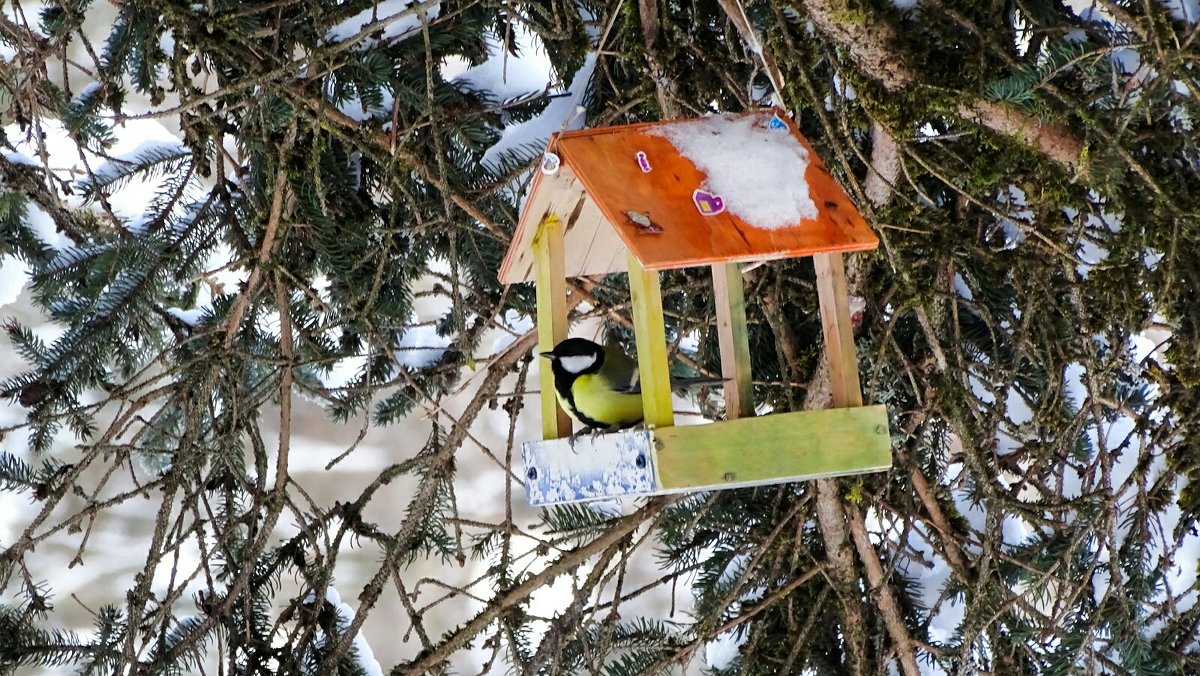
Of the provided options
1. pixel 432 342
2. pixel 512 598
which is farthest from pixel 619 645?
pixel 432 342

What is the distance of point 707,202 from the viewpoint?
1.81 m

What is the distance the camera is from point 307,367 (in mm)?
3504

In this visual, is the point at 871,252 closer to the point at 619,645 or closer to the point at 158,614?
the point at 619,645

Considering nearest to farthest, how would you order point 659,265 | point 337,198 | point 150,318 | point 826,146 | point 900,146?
point 659,265 → point 900,146 → point 826,146 → point 337,198 → point 150,318

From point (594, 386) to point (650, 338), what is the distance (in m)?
0.31

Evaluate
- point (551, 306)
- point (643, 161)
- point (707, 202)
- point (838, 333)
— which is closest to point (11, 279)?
point (551, 306)

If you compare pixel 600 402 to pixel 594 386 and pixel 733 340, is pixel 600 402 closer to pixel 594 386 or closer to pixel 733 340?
pixel 594 386

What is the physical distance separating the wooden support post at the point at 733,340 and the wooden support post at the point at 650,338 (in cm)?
12

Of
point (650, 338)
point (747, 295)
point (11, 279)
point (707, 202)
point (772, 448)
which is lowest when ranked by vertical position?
point (772, 448)

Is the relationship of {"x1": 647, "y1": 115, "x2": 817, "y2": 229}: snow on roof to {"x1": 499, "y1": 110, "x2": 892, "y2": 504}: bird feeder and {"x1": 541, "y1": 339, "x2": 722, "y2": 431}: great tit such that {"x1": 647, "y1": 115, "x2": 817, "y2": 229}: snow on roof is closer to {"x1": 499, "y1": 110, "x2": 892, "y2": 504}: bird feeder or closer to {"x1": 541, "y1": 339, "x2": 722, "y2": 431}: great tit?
{"x1": 499, "y1": 110, "x2": 892, "y2": 504}: bird feeder

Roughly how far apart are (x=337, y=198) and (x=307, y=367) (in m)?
0.79

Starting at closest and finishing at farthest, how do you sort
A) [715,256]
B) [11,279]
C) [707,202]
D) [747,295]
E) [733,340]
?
1. [715,256]
2. [707,202]
3. [733,340]
4. [747,295]
5. [11,279]

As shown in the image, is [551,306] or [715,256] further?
[551,306]

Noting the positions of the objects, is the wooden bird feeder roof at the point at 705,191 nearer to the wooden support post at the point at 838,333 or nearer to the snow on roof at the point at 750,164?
the snow on roof at the point at 750,164
